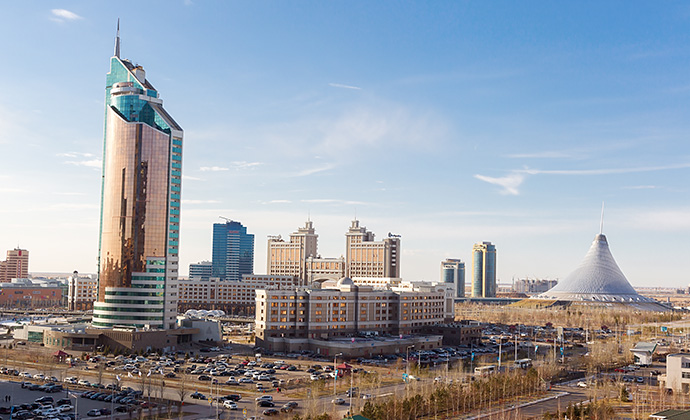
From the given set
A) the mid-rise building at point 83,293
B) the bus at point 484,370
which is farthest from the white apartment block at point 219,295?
the bus at point 484,370

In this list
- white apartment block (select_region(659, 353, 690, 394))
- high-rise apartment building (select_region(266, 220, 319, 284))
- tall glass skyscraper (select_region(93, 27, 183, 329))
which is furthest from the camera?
high-rise apartment building (select_region(266, 220, 319, 284))

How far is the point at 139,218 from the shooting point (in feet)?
267

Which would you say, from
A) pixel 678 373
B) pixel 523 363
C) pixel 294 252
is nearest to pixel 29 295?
pixel 294 252

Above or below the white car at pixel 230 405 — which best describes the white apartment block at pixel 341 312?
above

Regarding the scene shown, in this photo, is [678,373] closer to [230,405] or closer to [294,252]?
[230,405]

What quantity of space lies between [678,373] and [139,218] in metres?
60.5

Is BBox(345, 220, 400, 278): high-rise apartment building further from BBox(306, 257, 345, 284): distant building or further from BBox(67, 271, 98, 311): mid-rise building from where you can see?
BBox(67, 271, 98, 311): mid-rise building

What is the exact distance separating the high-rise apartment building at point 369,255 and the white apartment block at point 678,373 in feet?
347

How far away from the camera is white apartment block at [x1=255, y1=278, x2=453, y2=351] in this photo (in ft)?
→ 259

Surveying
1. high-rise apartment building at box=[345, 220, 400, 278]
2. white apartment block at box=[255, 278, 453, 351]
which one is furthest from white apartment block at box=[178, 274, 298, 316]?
white apartment block at box=[255, 278, 453, 351]

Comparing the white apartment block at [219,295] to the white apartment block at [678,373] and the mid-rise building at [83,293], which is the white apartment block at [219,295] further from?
the white apartment block at [678,373]

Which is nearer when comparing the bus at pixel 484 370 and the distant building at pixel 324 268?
the bus at pixel 484 370

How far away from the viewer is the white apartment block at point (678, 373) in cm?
5572

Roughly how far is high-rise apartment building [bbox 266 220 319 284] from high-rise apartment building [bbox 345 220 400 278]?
9.92 m
